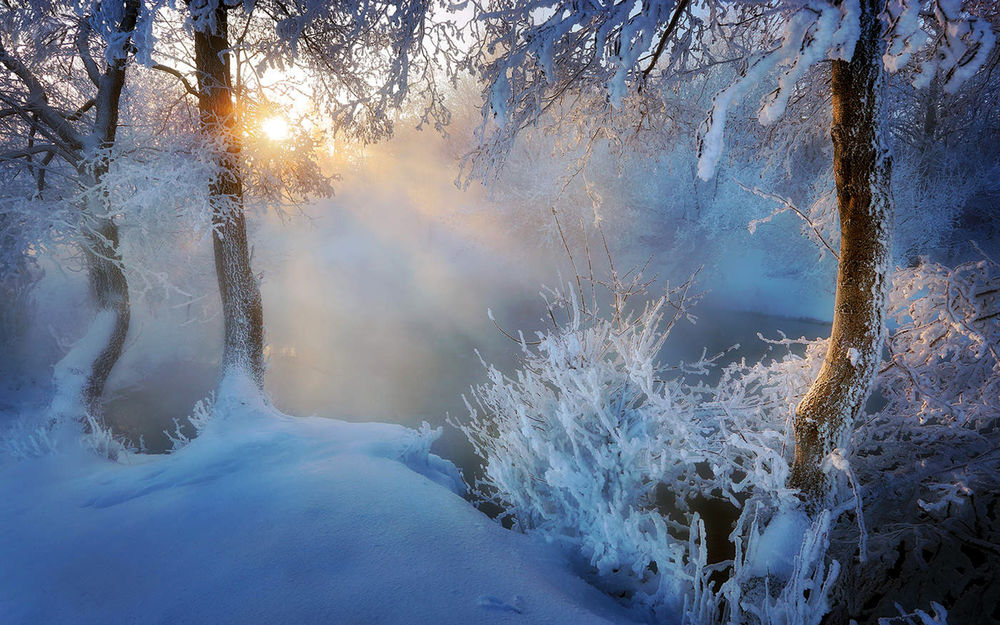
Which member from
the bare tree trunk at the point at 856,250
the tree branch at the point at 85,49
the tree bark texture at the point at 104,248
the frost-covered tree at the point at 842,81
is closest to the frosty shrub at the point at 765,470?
the bare tree trunk at the point at 856,250

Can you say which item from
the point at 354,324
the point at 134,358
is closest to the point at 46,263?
the point at 134,358

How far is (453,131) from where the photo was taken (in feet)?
82.9

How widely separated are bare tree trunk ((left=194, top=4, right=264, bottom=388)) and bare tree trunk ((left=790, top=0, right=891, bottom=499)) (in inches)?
263

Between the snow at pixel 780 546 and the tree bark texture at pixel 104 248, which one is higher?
the tree bark texture at pixel 104 248

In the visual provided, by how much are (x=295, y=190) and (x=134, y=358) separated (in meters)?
12.9

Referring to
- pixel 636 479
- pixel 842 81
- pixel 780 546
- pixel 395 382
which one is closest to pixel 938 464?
pixel 780 546

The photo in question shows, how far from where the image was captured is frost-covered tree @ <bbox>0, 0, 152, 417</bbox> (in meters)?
6.02

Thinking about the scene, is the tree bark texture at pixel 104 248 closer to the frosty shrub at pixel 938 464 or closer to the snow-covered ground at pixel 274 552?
the snow-covered ground at pixel 274 552

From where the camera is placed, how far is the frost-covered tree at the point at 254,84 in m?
5.31

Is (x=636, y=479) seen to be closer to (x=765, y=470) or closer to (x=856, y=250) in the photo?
(x=765, y=470)

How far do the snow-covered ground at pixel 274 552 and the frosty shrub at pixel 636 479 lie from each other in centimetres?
38

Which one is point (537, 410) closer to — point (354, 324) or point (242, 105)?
point (242, 105)

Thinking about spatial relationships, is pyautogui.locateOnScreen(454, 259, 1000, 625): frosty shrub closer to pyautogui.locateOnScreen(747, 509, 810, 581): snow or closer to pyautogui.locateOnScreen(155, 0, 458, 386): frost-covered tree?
pyautogui.locateOnScreen(747, 509, 810, 581): snow

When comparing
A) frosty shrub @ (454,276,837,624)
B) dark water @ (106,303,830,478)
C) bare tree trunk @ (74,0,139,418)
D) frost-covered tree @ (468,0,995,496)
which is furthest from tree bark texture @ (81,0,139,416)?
frosty shrub @ (454,276,837,624)
